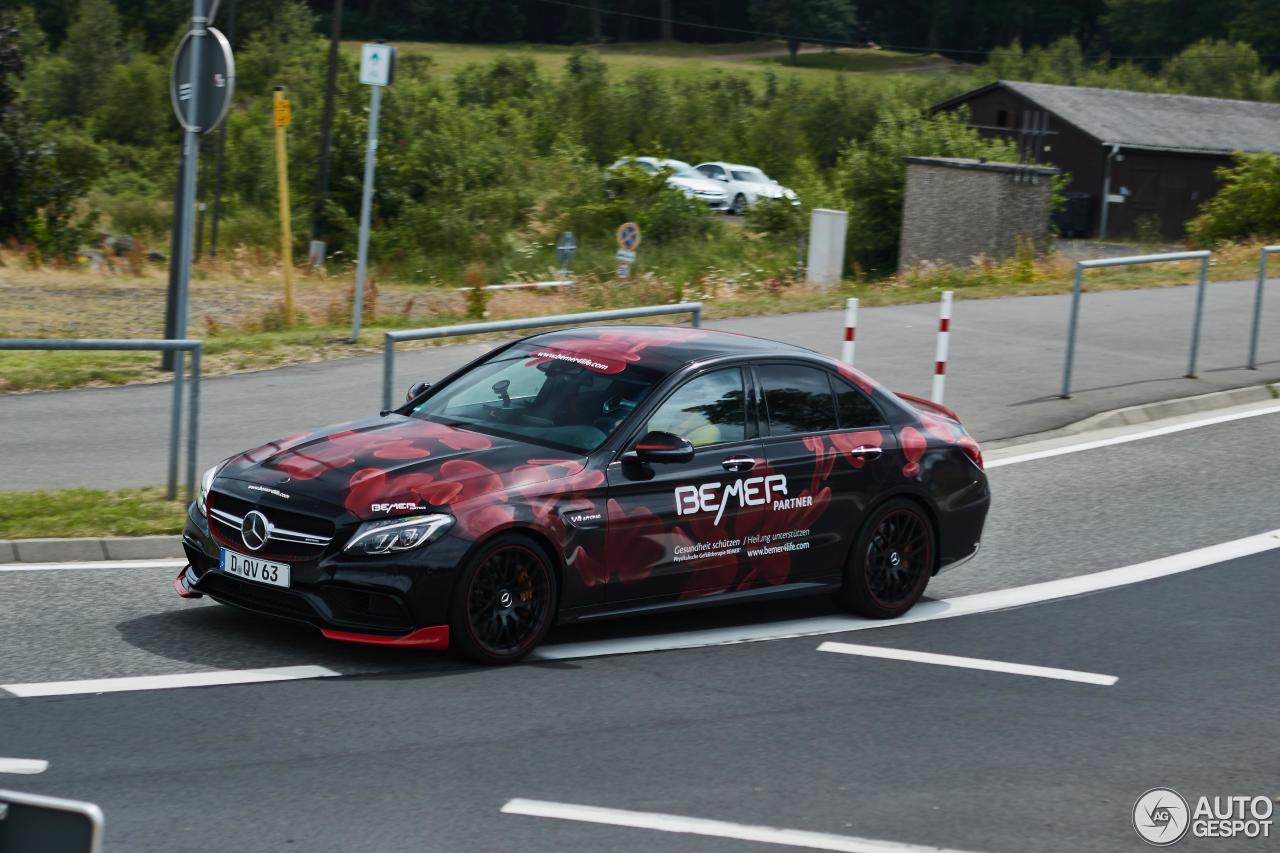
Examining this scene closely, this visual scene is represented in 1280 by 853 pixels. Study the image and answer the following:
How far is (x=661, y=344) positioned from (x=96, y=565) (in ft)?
11.2

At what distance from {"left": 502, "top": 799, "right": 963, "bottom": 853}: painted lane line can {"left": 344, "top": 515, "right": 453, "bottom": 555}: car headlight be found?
1674mm

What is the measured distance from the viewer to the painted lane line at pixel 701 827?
5.69 meters

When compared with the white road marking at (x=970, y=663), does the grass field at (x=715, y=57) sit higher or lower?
higher

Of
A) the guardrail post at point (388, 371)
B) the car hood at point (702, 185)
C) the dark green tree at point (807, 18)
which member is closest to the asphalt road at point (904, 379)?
the guardrail post at point (388, 371)

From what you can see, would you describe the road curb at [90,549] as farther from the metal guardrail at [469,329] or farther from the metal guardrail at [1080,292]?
the metal guardrail at [1080,292]

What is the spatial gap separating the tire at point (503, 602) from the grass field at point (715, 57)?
10382cm

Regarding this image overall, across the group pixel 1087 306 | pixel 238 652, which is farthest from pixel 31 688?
pixel 1087 306

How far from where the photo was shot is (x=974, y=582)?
10102 millimetres

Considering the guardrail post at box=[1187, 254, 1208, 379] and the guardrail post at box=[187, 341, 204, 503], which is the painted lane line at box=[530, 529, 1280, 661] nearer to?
the guardrail post at box=[187, 341, 204, 503]

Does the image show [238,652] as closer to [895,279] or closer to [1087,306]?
[1087,306]

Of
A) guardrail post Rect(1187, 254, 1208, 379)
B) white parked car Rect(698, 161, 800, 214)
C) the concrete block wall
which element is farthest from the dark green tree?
guardrail post Rect(1187, 254, 1208, 379)

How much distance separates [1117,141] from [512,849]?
5889cm

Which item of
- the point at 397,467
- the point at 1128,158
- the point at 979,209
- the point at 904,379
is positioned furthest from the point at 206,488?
the point at 1128,158

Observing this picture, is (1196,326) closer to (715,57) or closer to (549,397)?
(549,397)
